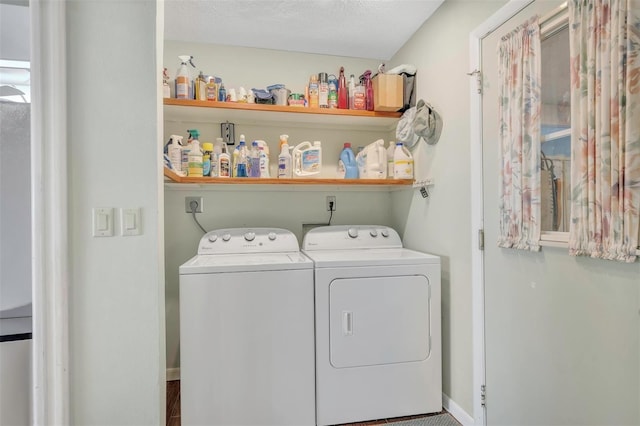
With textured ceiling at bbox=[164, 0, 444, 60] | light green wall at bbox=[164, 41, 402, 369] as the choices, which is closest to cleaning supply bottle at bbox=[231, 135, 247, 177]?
light green wall at bbox=[164, 41, 402, 369]

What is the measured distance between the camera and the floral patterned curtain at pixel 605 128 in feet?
3.24

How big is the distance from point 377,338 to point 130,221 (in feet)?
4.49

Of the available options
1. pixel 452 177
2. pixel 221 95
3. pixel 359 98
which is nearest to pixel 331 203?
pixel 359 98

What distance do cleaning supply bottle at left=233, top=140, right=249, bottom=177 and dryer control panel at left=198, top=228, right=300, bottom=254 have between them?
403 millimetres

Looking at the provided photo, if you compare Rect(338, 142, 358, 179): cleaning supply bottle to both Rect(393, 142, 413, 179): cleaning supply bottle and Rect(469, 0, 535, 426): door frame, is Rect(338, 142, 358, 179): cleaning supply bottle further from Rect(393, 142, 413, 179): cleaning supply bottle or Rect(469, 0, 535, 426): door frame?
Rect(469, 0, 535, 426): door frame

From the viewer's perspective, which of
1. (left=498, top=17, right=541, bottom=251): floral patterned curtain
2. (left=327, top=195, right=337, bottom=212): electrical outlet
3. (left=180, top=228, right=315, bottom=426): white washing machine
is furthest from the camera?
(left=327, top=195, right=337, bottom=212): electrical outlet

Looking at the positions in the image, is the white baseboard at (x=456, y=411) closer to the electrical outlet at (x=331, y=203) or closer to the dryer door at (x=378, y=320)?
the dryer door at (x=378, y=320)

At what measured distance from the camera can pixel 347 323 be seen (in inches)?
69.1

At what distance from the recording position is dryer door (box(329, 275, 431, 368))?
176 centimetres

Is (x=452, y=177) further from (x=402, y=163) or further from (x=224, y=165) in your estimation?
(x=224, y=165)

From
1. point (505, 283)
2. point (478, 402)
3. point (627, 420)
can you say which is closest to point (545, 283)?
point (505, 283)

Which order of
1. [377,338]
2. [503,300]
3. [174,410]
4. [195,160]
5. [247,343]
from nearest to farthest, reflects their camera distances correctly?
1. [503,300]
2. [247,343]
3. [377,338]
4. [174,410]
5. [195,160]

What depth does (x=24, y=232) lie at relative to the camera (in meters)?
1.29

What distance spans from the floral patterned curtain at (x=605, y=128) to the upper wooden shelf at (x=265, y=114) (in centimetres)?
126
